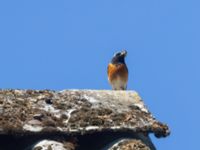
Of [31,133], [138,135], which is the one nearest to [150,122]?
[138,135]

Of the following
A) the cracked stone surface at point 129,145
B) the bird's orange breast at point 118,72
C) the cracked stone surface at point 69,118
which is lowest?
the cracked stone surface at point 129,145

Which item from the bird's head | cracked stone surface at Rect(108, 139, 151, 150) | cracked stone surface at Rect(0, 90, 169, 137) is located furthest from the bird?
cracked stone surface at Rect(108, 139, 151, 150)

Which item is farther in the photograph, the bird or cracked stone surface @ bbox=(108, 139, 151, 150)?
the bird

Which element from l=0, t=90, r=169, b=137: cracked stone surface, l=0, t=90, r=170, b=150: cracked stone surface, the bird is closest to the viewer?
l=0, t=90, r=170, b=150: cracked stone surface

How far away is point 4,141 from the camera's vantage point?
9141 millimetres

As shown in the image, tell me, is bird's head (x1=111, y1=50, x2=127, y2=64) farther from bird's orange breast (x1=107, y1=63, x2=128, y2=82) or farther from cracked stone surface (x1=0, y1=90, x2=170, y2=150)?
cracked stone surface (x1=0, y1=90, x2=170, y2=150)

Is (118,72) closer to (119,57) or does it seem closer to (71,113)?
(119,57)

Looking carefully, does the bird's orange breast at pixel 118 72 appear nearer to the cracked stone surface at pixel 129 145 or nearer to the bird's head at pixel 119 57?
the bird's head at pixel 119 57

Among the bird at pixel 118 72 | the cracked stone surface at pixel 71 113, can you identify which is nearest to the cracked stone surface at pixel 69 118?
the cracked stone surface at pixel 71 113

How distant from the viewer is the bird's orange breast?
1830cm

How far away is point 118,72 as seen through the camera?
60.4 feet

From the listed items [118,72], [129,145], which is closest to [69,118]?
[129,145]

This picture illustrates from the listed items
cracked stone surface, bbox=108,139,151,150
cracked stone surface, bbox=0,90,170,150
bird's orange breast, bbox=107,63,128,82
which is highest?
bird's orange breast, bbox=107,63,128,82

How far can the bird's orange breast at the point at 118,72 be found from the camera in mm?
18297
